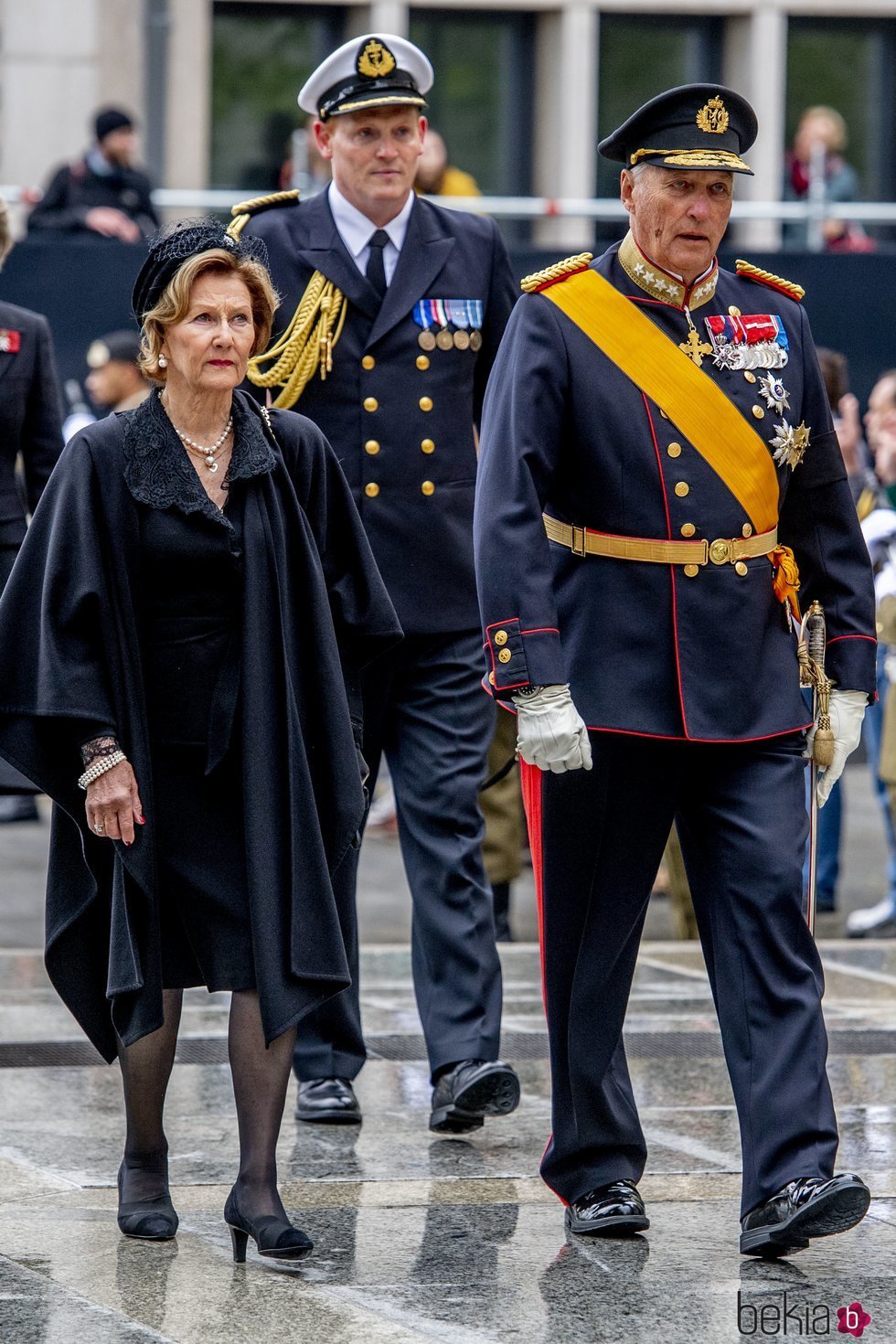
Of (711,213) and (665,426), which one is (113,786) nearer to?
(665,426)

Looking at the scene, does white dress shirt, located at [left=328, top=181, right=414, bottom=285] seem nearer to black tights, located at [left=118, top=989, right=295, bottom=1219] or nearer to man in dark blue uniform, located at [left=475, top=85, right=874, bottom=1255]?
man in dark blue uniform, located at [left=475, top=85, right=874, bottom=1255]

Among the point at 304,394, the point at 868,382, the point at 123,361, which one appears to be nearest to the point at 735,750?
the point at 304,394

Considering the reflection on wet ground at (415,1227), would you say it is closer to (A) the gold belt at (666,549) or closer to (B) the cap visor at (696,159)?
(A) the gold belt at (666,549)

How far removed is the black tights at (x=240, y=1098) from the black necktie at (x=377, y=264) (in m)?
1.94

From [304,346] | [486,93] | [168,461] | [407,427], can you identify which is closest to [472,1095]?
[407,427]

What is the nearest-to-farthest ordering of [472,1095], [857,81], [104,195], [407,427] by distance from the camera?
[472,1095]
[407,427]
[104,195]
[857,81]

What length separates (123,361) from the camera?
10188 mm

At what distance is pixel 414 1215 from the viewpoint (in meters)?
4.80

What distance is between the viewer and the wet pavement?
4129 millimetres

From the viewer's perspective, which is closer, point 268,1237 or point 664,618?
point 268,1237

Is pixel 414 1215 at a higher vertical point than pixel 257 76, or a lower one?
lower

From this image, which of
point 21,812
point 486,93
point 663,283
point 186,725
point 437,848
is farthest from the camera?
point 486,93

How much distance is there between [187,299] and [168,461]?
29cm

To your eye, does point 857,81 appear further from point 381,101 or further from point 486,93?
point 381,101
